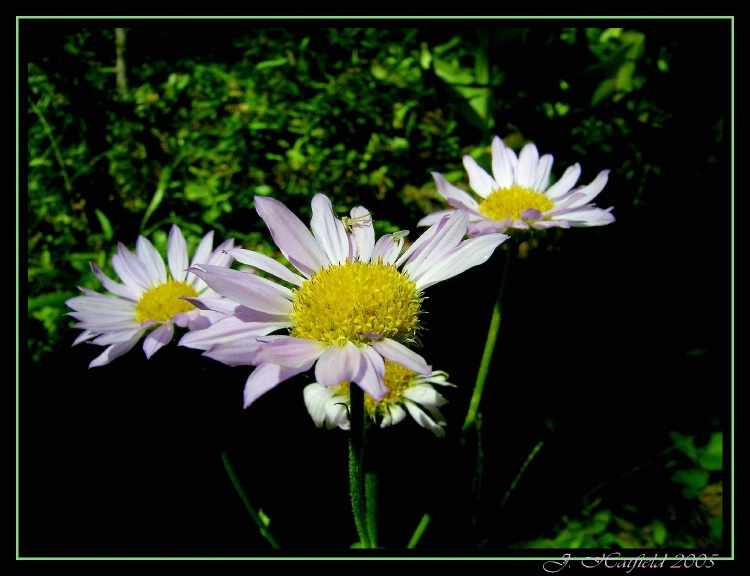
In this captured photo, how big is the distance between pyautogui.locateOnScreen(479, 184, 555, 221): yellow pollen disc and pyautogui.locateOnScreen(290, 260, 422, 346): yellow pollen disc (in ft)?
1.32

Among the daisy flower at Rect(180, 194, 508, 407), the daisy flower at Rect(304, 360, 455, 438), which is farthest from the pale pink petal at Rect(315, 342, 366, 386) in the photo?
the daisy flower at Rect(304, 360, 455, 438)

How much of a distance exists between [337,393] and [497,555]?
1.55 feet

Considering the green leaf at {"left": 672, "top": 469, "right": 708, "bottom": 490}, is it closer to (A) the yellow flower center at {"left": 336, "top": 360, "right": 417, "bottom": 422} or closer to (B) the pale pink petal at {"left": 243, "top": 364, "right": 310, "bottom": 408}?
(A) the yellow flower center at {"left": 336, "top": 360, "right": 417, "bottom": 422}

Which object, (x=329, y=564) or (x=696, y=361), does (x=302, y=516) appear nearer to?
(x=329, y=564)

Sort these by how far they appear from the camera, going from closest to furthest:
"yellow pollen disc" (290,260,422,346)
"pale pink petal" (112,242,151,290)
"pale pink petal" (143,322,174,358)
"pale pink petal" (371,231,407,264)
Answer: "yellow pollen disc" (290,260,422,346)
"pale pink petal" (371,231,407,264)
"pale pink petal" (143,322,174,358)
"pale pink petal" (112,242,151,290)

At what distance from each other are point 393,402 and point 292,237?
1.28ft

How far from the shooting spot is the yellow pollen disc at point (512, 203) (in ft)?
3.55

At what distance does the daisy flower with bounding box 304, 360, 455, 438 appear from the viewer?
91cm

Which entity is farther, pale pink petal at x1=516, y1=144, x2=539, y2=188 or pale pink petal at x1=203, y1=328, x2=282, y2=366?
pale pink petal at x1=516, y1=144, x2=539, y2=188

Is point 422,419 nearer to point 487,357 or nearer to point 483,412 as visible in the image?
point 487,357

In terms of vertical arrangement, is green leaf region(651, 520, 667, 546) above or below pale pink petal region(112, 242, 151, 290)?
below

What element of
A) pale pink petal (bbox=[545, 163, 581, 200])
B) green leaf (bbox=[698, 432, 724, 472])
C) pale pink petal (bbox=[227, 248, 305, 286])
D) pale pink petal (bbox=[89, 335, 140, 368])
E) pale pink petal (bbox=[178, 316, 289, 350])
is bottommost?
green leaf (bbox=[698, 432, 724, 472])

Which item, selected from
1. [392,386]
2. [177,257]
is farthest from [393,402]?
[177,257]

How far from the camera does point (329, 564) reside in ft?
3.09
